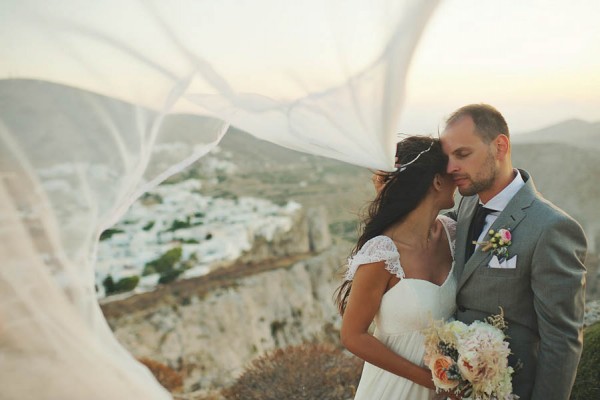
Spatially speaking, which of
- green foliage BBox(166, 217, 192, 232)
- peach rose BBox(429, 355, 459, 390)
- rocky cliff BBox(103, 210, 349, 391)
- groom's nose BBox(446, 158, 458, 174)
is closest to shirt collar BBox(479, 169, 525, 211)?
groom's nose BBox(446, 158, 458, 174)

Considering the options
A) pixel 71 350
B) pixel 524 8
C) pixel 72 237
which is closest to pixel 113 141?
pixel 72 237

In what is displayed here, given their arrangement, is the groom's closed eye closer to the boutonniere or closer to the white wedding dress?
the boutonniere

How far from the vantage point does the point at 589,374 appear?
338 cm

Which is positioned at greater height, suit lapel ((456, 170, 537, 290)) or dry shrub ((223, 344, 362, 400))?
suit lapel ((456, 170, 537, 290))

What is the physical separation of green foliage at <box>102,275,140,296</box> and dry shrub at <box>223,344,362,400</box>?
351 inches

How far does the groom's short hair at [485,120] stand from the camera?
7.91 ft

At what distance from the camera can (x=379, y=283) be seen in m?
2.37

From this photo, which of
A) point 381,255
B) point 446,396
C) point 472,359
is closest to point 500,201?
point 381,255

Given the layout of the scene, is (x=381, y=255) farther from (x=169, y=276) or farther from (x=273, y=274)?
(x=273, y=274)

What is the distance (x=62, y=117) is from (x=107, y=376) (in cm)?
91

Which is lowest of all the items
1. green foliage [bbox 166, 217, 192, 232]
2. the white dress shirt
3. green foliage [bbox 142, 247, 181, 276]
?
green foliage [bbox 142, 247, 181, 276]

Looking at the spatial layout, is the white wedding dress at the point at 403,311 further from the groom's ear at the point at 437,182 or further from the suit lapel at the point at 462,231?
the groom's ear at the point at 437,182

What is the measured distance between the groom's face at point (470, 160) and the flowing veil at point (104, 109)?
531 millimetres

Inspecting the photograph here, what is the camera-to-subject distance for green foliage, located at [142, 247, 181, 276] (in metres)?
16.6
